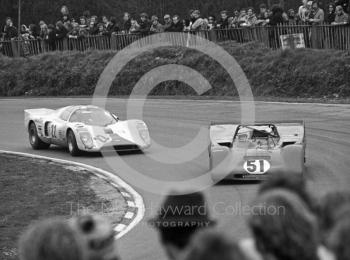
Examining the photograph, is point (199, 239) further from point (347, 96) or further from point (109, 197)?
point (347, 96)

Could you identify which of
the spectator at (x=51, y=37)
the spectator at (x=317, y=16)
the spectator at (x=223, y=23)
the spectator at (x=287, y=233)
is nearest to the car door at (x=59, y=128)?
the spectator at (x=317, y=16)

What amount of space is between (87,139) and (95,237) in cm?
1406

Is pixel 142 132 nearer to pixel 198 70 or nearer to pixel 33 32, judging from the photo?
pixel 198 70

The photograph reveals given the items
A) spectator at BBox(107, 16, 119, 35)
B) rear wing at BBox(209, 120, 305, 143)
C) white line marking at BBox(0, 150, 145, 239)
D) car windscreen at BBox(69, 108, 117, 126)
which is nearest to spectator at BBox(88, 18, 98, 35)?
spectator at BBox(107, 16, 119, 35)

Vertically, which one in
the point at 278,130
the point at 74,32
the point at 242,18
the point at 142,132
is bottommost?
the point at 142,132

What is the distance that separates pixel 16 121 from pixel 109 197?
468 inches

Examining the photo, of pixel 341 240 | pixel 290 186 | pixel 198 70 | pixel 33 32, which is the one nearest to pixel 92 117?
pixel 198 70

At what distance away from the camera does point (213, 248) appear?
2.88m

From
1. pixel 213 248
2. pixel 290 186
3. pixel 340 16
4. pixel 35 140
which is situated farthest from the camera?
pixel 340 16

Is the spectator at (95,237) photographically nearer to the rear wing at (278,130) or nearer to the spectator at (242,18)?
the rear wing at (278,130)

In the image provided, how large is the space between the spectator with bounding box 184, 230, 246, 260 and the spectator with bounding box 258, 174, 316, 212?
506 millimetres

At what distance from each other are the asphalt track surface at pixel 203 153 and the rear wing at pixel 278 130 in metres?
0.74

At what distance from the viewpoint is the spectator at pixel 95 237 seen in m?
3.23

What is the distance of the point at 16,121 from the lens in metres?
24.6
